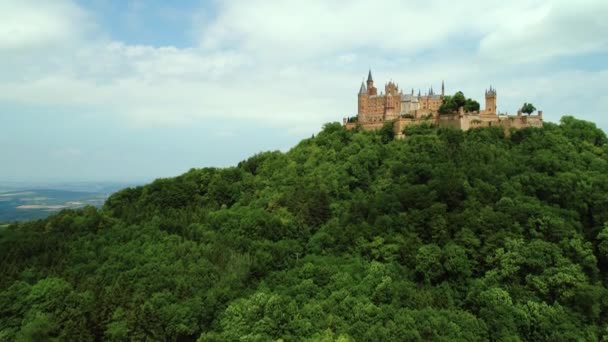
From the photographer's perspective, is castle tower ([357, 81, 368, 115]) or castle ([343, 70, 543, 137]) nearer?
Result: castle ([343, 70, 543, 137])

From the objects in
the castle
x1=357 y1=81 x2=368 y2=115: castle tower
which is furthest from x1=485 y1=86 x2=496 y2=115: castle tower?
x1=357 y1=81 x2=368 y2=115: castle tower

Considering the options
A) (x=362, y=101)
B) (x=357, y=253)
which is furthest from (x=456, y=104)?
(x=357, y=253)

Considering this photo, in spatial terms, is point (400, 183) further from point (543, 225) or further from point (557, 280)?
point (557, 280)

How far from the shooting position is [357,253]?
5253cm

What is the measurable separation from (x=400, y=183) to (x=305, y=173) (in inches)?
690

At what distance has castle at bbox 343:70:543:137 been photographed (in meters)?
72.9

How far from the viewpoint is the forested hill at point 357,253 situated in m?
41.1

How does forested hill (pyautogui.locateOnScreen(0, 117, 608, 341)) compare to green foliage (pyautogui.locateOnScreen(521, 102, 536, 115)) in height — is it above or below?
below

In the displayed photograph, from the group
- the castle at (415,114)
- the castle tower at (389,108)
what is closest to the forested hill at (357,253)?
the castle at (415,114)

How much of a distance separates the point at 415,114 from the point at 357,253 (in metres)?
36.4

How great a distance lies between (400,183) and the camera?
63.8 meters

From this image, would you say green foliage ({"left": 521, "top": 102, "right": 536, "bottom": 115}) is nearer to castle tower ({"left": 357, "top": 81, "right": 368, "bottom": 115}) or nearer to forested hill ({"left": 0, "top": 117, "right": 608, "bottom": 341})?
forested hill ({"left": 0, "top": 117, "right": 608, "bottom": 341})

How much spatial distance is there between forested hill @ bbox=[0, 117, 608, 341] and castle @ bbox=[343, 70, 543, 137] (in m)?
2.79

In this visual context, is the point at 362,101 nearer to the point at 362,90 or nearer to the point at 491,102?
the point at 362,90
